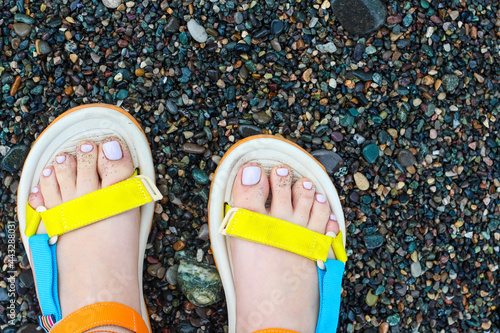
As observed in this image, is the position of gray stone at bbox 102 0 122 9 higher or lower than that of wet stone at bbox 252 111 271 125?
higher

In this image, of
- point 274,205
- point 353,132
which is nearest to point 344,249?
point 274,205

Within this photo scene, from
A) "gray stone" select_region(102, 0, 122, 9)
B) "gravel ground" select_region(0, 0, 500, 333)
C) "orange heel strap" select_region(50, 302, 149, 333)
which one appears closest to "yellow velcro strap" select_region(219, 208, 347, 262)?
"gravel ground" select_region(0, 0, 500, 333)

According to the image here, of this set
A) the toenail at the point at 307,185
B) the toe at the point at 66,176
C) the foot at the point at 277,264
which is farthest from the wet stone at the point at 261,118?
the toe at the point at 66,176

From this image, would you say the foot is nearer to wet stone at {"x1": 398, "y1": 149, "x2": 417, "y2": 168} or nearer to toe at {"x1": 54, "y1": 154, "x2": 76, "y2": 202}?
wet stone at {"x1": 398, "y1": 149, "x2": 417, "y2": 168}

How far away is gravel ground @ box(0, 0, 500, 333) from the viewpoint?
5.80 ft

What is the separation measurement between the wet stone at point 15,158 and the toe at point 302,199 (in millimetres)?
1201

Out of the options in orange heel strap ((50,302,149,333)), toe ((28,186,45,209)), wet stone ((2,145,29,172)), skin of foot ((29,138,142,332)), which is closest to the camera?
orange heel strap ((50,302,149,333))

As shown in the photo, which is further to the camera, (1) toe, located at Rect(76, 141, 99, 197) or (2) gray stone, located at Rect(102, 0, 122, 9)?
(2) gray stone, located at Rect(102, 0, 122, 9)

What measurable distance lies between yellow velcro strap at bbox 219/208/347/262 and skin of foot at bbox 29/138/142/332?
0.41 meters

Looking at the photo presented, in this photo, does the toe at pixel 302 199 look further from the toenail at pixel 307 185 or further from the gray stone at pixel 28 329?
the gray stone at pixel 28 329

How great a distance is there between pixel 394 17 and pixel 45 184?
167 cm

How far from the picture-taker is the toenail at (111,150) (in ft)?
5.41

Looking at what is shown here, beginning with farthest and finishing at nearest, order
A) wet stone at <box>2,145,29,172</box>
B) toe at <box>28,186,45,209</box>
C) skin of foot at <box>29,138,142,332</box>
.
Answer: wet stone at <box>2,145,29,172</box>
toe at <box>28,186,45,209</box>
skin of foot at <box>29,138,142,332</box>

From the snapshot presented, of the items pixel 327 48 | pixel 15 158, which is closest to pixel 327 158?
pixel 327 48
